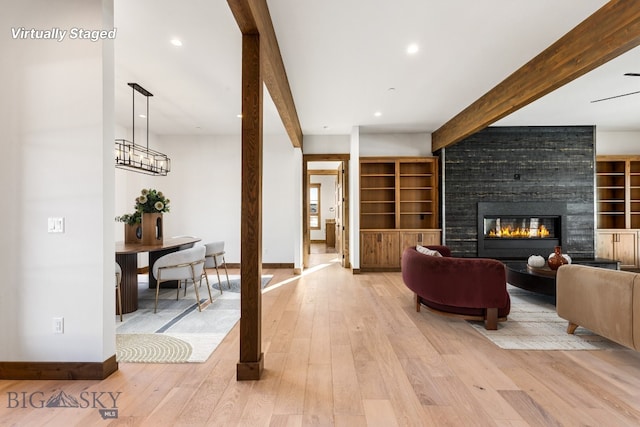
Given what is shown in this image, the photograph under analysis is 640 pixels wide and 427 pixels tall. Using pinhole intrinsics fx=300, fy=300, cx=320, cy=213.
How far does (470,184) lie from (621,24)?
4.01 m

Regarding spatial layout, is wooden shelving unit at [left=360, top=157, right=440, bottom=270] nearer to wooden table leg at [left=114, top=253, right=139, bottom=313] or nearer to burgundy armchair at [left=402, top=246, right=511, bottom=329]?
burgundy armchair at [left=402, top=246, right=511, bottom=329]

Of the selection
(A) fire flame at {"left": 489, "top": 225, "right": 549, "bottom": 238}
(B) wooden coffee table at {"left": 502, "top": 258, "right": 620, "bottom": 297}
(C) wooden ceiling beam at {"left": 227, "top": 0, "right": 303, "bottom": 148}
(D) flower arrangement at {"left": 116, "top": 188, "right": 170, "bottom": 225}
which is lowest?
(B) wooden coffee table at {"left": 502, "top": 258, "right": 620, "bottom": 297}

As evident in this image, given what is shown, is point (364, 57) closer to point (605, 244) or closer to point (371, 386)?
point (371, 386)

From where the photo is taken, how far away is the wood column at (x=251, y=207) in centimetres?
223

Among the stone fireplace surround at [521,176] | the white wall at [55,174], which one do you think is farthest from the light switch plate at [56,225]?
the stone fireplace surround at [521,176]

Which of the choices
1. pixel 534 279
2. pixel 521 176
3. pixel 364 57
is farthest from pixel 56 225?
pixel 521 176

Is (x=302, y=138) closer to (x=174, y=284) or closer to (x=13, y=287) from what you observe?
(x=174, y=284)

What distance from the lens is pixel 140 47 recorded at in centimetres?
312

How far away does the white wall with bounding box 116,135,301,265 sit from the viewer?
263 inches

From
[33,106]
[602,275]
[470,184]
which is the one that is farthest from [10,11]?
[470,184]

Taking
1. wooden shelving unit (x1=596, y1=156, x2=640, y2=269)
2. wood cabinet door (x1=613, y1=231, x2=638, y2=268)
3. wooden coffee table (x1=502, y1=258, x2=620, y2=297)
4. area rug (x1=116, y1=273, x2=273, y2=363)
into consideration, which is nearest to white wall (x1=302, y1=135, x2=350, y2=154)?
area rug (x1=116, y1=273, x2=273, y2=363)

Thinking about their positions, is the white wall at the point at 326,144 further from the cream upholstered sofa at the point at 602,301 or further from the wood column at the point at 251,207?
the cream upholstered sofa at the point at 602,301

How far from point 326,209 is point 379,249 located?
5.91m

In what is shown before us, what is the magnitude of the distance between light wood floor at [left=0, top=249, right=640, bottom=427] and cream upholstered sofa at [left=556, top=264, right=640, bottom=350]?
0.79 feet
